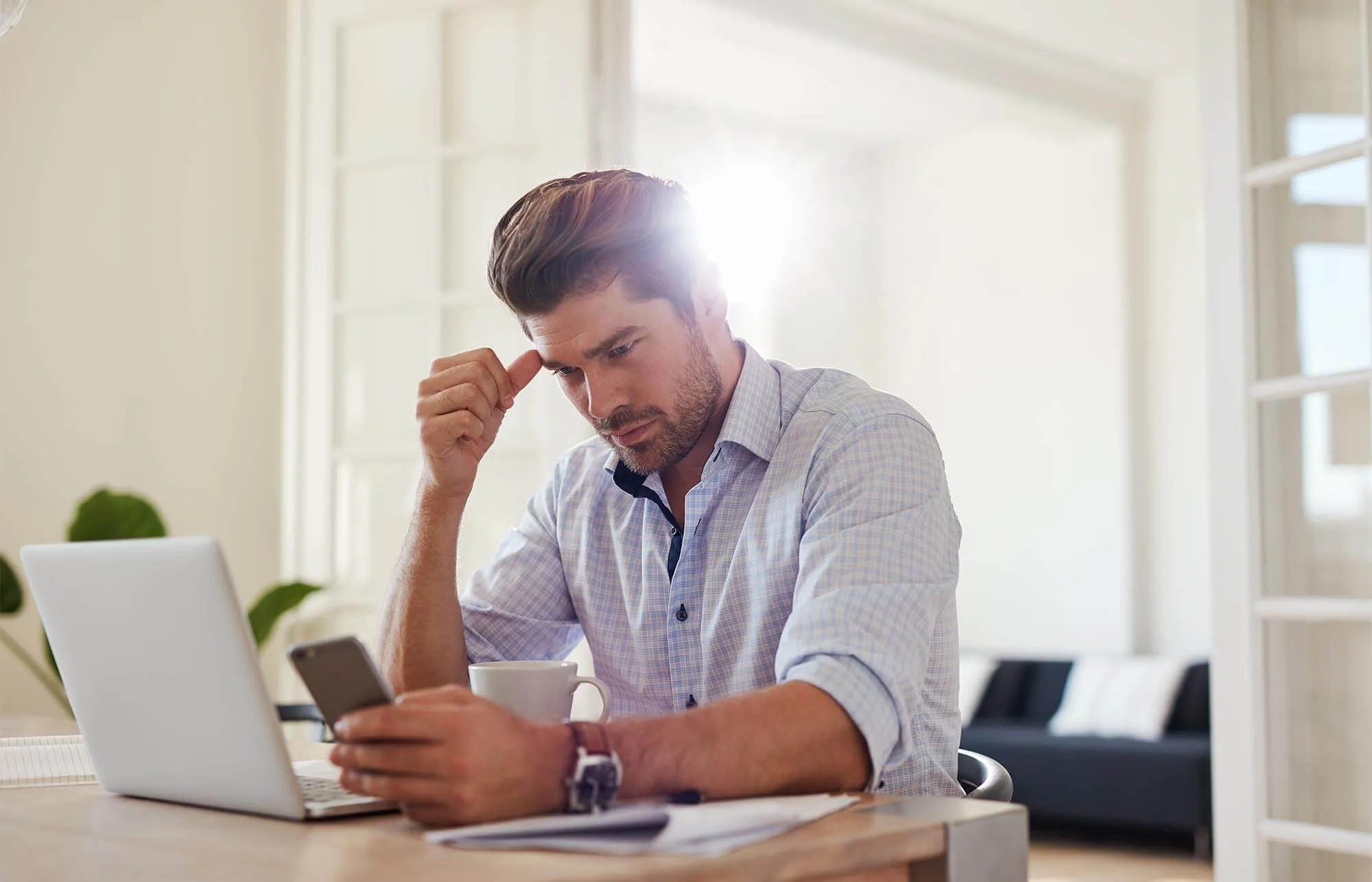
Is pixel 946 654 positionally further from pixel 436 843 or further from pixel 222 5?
pixel 222 5

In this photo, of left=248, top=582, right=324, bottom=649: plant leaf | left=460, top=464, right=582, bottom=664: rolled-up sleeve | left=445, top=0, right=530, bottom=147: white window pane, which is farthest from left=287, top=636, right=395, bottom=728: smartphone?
left=445, top=0, right=530, bottom=147: white window pane

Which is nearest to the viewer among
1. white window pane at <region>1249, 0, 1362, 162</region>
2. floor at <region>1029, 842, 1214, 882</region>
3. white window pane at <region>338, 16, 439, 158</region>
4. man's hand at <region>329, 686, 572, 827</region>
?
man's hand at <region>329, 686, 572, 827</region>

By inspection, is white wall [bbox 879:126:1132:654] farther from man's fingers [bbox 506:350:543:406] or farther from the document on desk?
the document on desk

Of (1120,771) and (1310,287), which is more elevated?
(1310,287)

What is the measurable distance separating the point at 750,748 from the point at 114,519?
240 centimetres

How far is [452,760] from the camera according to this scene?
953 mm

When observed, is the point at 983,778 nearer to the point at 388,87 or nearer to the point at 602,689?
the point at 602,689

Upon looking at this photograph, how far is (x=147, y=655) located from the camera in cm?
111

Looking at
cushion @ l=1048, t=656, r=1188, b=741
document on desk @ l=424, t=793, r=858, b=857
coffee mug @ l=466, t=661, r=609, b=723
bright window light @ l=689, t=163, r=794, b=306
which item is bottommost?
cushion @ l=1048, t=656, r=1188, b=741

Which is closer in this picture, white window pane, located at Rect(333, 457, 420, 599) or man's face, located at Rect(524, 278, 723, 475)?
man's face, located at Rect(524, 278, 723, 475)

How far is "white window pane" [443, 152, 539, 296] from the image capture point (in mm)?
3283

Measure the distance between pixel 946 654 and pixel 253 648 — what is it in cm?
77

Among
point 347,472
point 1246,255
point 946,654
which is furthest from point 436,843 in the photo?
point 347,472

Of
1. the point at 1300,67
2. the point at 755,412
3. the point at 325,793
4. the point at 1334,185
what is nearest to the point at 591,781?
the point at 325,793
